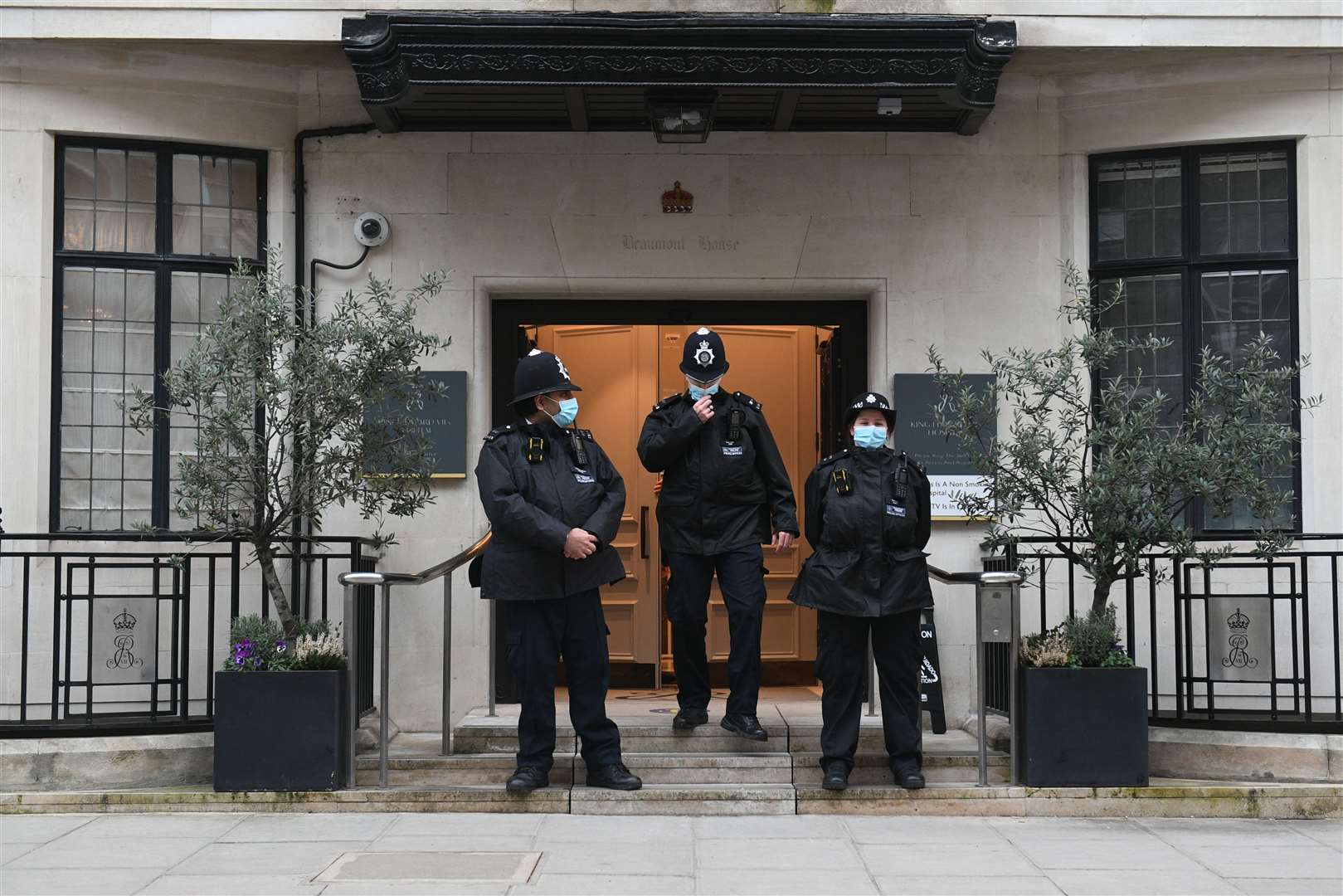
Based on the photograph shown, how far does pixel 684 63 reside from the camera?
8.08 metres

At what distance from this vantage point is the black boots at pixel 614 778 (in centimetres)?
738

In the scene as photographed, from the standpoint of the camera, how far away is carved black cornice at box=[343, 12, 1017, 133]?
7.97m

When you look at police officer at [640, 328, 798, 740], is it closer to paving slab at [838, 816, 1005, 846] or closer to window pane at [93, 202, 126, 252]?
paving slab at [838, 816, 1005, 846]

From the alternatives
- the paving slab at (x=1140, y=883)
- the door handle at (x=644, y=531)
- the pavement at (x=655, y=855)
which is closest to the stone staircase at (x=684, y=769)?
the pavement at (x=655, y=855)

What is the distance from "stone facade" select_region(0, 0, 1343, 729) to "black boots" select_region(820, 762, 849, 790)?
1.89m

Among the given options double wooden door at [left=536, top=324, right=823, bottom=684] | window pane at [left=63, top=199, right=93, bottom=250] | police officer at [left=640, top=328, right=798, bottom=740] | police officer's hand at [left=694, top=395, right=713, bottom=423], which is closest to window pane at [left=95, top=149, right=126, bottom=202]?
window pane at [left=63, top=199, right=93, bottom=250]

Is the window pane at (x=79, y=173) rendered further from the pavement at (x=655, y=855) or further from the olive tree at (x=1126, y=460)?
the olive tree at (x=1126, y=460)

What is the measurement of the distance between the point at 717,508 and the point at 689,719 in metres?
1.19

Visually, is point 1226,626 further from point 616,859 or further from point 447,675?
point 447,675

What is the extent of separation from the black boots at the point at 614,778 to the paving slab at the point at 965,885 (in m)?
1.67

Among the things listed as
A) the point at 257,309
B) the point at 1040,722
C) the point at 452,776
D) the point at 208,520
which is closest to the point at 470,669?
the point at 452,776

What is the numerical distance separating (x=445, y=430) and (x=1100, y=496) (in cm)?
402

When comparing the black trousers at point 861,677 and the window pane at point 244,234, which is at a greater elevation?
the window pane at point 244,234

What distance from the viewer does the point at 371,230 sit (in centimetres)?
918
